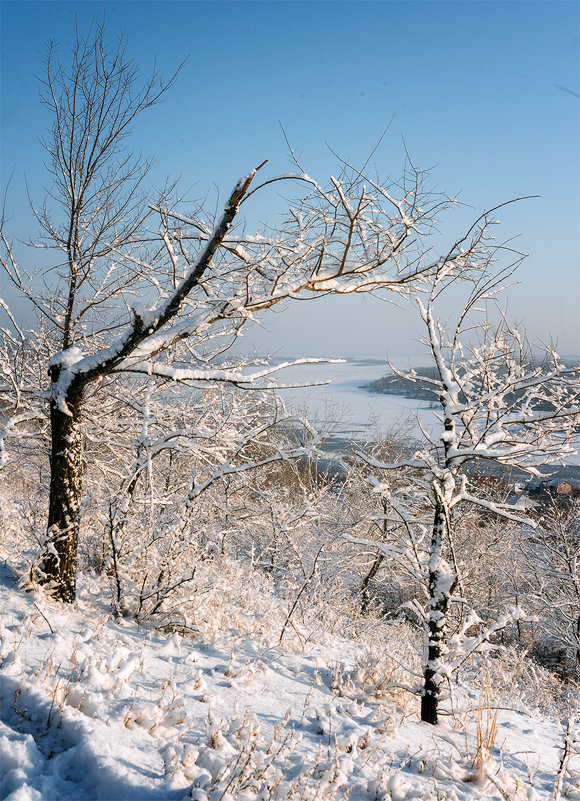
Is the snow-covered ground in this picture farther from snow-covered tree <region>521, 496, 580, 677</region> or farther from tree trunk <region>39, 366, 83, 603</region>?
snow-covered tree <region>521, 496, 580, 677</region>

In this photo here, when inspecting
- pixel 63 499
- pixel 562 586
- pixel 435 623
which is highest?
pixel 63 499

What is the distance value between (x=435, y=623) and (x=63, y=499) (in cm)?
366

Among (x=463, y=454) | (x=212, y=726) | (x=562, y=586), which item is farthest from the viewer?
(x=562, y=586)

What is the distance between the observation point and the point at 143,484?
406 inches

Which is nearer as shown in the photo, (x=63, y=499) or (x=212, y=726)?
(x=212, y=726)

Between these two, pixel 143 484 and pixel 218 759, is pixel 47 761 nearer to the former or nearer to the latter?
pixel 218 759

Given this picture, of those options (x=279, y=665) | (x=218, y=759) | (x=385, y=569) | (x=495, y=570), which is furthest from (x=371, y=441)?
(x=218, y=759)

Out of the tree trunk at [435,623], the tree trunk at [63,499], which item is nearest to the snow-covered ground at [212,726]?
the tree trunk at [435,623]

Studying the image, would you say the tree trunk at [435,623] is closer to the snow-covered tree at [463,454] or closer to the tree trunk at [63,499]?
the snow-covered tree at [463,454]

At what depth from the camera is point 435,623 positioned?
412 cm

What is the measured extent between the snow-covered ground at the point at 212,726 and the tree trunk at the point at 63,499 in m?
0.27

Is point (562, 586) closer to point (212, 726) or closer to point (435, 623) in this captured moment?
point (435, 623)

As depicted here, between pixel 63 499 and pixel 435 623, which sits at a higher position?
pixel 63 499

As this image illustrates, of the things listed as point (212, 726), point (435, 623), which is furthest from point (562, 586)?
point (212, 726)
